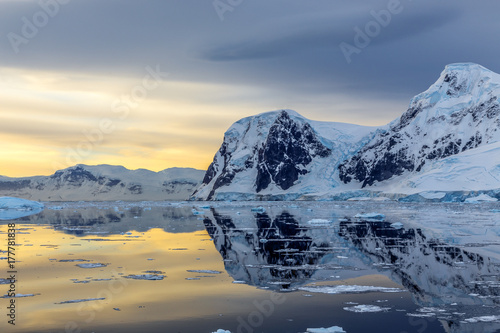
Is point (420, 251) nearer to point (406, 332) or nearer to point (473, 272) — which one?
point (473, 272)

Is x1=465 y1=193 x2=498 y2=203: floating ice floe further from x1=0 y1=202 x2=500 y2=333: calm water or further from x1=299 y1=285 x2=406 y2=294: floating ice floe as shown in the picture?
x1=299 y1=285 x2=406 y2=294: floating ice floe

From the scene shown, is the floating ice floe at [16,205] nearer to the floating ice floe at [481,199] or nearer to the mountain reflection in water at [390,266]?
the mountain reflection in water at [390,266]

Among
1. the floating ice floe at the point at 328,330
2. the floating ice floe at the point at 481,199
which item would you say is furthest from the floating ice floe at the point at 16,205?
the floating ice floe at the point at 481,199

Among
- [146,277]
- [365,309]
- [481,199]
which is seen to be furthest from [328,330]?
[481,199]

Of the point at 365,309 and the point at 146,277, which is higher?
the point at 146,277

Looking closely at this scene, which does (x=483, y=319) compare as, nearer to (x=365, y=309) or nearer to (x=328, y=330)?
(x=365, y=309)

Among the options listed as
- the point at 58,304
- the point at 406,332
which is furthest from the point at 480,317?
the point at 58,304

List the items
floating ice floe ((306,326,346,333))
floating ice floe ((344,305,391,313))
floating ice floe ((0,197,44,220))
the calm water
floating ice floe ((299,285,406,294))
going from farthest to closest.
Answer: floating ice floe ((0,197,44,220))
floating ice floe ((299,285,406,294))
floating ice floe ((344,305,391,313))
the calm water
floating ice floe ((306,326,346,333))

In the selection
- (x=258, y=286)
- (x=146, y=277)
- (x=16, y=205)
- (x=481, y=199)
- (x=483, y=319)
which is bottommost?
(x=483, y=319)

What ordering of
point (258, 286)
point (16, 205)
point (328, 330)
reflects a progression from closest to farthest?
point (328, 330), point (258, 286), point (16, 205)

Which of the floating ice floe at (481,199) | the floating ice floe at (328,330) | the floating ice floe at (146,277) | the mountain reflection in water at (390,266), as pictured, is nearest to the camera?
the floating ice floe at (328,330)

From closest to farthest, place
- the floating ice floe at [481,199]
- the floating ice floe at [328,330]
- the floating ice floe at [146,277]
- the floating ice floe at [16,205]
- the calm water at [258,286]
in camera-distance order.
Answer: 1. the floating ice floe at [328,330]
2. the calm water at [258,286]
3. the floating ice floe at [146,277]
4. the floating ice floe at [16,205]
5. the floating ice floe at [481,199]

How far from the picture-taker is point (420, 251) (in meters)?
23.4

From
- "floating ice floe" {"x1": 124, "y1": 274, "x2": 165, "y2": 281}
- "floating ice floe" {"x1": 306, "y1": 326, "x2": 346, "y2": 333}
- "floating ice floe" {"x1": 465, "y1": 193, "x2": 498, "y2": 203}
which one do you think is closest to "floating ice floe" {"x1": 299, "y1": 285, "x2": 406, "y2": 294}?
"floating ice floe" {"x1": 306, "y1": 326, "x2": 346, "y2": 333}
